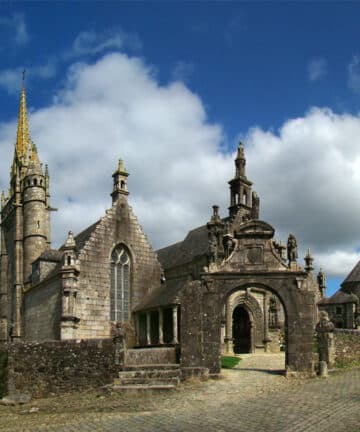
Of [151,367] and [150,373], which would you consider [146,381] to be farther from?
[151,367]

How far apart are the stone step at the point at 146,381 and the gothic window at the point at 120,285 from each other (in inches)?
467

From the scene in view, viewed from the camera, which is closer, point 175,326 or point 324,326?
point 324,326

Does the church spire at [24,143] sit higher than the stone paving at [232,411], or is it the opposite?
the church spire at [24,143]

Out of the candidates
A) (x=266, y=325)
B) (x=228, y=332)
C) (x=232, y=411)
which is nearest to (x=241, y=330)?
(x=266, y=325)

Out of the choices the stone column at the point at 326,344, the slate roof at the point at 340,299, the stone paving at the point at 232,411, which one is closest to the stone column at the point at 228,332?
the stone column at the point at 326,344

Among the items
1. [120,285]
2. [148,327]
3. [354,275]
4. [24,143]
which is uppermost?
[24,143]

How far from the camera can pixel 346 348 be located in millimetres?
23641

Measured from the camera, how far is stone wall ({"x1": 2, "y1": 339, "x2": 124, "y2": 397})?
18.0 meters

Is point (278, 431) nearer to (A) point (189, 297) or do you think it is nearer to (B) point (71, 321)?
(A) point (189, 297)

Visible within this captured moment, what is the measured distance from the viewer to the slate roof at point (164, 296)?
28.1 m

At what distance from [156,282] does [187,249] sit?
22.3 feet

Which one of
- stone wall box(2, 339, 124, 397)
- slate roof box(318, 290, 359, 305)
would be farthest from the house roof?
stone wall box(2, 339, 124, 397)

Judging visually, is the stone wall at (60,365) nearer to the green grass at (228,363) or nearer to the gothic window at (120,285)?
the green grass at (228,363)

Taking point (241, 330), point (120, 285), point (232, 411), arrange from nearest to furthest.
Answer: point (232, 411) → point (120, 285) → point (241, 330)
